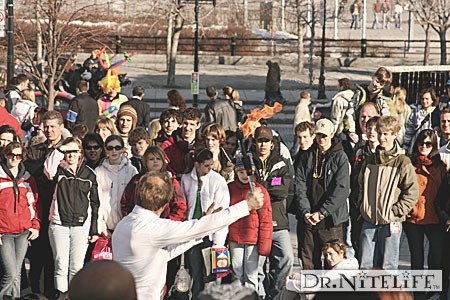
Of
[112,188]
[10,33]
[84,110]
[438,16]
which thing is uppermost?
[438,16]

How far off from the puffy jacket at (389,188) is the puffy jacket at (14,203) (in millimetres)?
3048

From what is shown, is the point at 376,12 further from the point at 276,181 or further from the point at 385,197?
the point at 276,181

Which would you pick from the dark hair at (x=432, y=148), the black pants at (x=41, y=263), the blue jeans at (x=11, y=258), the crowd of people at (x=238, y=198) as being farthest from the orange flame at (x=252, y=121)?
the blue jeans at (x=11, y=258)

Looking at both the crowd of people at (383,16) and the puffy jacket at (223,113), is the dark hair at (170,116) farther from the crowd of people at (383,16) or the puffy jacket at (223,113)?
the crowd of people at (383,16)

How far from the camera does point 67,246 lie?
8742 mm

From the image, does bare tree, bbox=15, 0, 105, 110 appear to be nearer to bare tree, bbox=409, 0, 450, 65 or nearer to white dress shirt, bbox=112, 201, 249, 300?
white dress shirt, bbox=112, 201, 249, 300

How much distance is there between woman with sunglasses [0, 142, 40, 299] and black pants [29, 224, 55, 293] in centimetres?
47

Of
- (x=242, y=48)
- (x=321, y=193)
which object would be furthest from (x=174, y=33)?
(x=321, y=193)

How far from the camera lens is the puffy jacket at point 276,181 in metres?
8.78

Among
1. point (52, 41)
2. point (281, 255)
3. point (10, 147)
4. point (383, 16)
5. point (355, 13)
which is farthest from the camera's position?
point (383, 16)

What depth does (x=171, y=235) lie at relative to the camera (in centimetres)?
616

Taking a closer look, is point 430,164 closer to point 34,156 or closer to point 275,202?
point 275,202

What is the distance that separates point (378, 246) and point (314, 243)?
59 cm

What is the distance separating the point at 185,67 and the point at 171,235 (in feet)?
96.0
